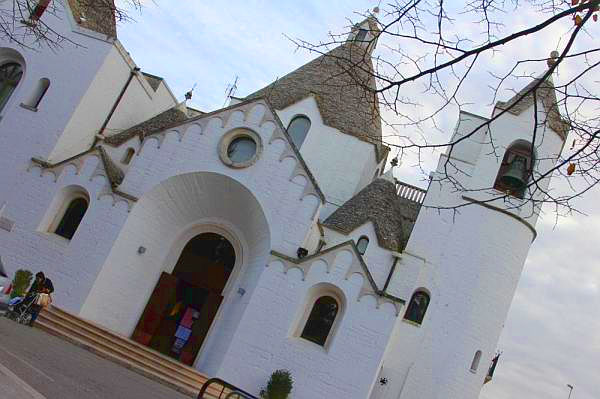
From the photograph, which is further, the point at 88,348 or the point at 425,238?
the point at 425,238

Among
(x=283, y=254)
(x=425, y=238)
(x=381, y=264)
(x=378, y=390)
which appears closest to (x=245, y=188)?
(x=283, y=254)

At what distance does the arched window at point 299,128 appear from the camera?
25.1m

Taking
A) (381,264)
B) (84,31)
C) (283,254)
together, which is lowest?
(283,254)

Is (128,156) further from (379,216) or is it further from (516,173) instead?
(516,173)

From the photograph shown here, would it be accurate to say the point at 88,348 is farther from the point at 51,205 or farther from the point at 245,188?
the point at 245,188

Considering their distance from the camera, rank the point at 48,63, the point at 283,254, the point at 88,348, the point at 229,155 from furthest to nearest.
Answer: the point at 48,63 < the point at 229,155 < the point at 283,254 < the point at 88,348

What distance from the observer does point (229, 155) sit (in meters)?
19.6

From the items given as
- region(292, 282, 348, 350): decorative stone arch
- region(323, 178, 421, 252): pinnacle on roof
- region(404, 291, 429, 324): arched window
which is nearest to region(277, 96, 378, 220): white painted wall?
region(323, 178, 421, 252): pinnacle on roof

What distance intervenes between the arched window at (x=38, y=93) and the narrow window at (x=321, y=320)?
1271 cm

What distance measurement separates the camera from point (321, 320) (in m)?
18.5

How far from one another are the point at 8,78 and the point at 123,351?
11739 mm

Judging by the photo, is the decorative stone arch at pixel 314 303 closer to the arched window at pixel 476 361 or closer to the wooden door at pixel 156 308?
the wooden door at pixel 156 308

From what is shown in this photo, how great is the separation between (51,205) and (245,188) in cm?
657

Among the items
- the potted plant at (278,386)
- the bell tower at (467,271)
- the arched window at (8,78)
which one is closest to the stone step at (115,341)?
the potted plant at (278,386)
